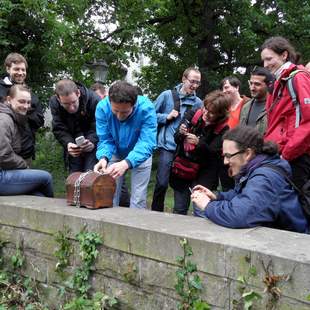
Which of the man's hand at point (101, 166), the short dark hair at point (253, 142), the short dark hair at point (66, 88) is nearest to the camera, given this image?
the short dark hair at point (253, 142)

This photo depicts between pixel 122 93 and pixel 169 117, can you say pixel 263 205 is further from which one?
pixel 169 117

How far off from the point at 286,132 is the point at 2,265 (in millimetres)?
2629

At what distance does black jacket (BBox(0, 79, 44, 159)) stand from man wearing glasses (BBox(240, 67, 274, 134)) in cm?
205

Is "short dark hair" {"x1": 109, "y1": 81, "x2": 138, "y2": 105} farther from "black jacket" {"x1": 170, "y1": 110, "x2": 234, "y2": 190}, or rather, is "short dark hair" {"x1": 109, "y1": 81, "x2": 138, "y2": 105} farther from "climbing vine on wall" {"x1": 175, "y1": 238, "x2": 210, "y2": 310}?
"climbing vine on wall" {"x1": 175, "y1": 238, "x2": 210, "y2": 310}

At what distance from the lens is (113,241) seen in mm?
3254

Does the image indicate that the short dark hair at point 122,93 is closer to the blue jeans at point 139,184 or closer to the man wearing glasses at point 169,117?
the blue jeans at point 139,184

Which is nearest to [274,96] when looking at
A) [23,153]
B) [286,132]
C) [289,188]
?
[286,132]

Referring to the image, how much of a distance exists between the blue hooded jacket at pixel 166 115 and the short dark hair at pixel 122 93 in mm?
1330

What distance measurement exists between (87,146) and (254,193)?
2.28 meters

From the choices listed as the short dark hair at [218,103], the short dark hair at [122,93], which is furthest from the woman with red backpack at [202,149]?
the short dark hair at [122,93]

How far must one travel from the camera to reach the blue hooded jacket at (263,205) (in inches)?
113

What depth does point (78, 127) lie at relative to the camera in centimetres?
498

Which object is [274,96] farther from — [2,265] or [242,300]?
[2,265]

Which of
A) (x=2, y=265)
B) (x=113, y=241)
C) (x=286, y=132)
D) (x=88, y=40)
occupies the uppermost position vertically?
(x=88, y=40)
